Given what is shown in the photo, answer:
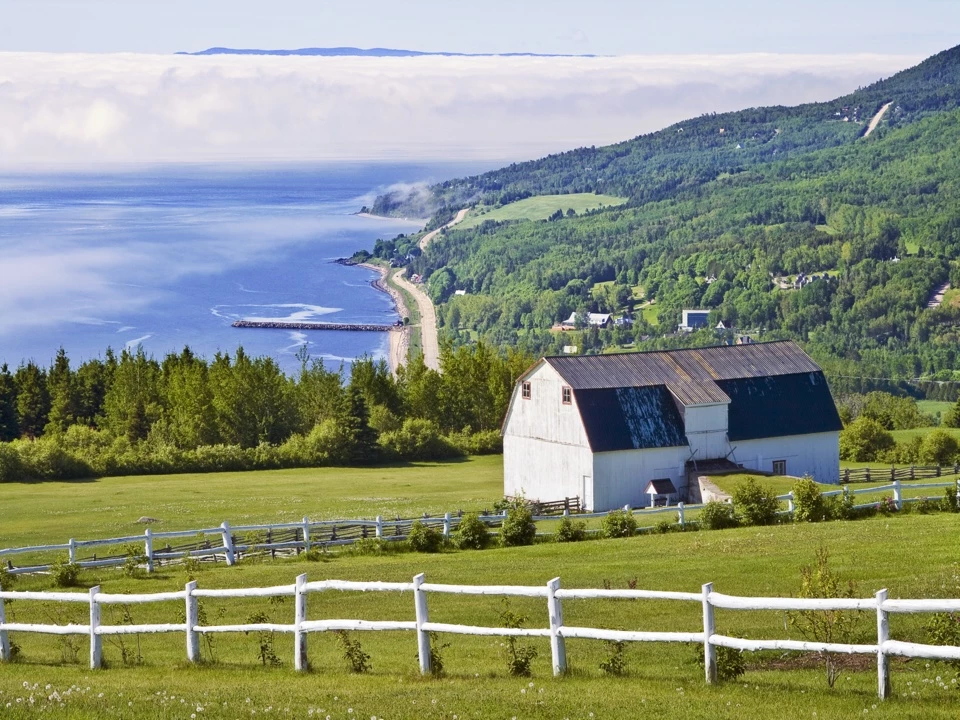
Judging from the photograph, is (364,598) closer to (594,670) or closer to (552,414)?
(594,670)

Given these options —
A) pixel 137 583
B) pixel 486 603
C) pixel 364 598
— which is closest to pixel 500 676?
pixel 486 603

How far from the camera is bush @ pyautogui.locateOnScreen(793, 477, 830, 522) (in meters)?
39.7

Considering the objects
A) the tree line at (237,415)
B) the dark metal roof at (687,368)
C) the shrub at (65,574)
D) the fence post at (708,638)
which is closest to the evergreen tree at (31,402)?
the tree line at (237,415)

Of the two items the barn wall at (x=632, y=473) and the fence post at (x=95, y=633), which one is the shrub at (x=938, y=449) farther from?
the fence post at (x=95, y=633)

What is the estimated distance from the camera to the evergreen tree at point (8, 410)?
9506cm

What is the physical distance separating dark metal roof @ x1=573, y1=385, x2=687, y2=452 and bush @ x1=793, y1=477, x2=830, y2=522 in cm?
1551

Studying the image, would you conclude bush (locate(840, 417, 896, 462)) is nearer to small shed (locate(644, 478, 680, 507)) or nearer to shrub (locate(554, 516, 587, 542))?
small shed (locate(644, 478, 680, 507))

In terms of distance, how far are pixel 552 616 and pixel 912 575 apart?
12.4 m

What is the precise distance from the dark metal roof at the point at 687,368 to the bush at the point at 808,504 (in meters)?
17.0

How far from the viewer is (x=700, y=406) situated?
187 feet

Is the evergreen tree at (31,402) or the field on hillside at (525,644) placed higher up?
the evergreen tree at (31,402)

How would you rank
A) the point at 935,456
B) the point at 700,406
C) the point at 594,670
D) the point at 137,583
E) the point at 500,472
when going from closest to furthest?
the point at 594,670, the point at 137,583, the point at 700,406, the point at 935,456, the point at 500,472

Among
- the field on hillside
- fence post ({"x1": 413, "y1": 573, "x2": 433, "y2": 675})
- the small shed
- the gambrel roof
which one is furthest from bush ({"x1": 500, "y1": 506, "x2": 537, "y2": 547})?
fence post ({"x1": 413, "y1": 573, "x2": 433, "y2": 675})

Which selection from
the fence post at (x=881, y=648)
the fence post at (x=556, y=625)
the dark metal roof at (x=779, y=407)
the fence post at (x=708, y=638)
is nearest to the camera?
the fence post at (x=881, y=648)
